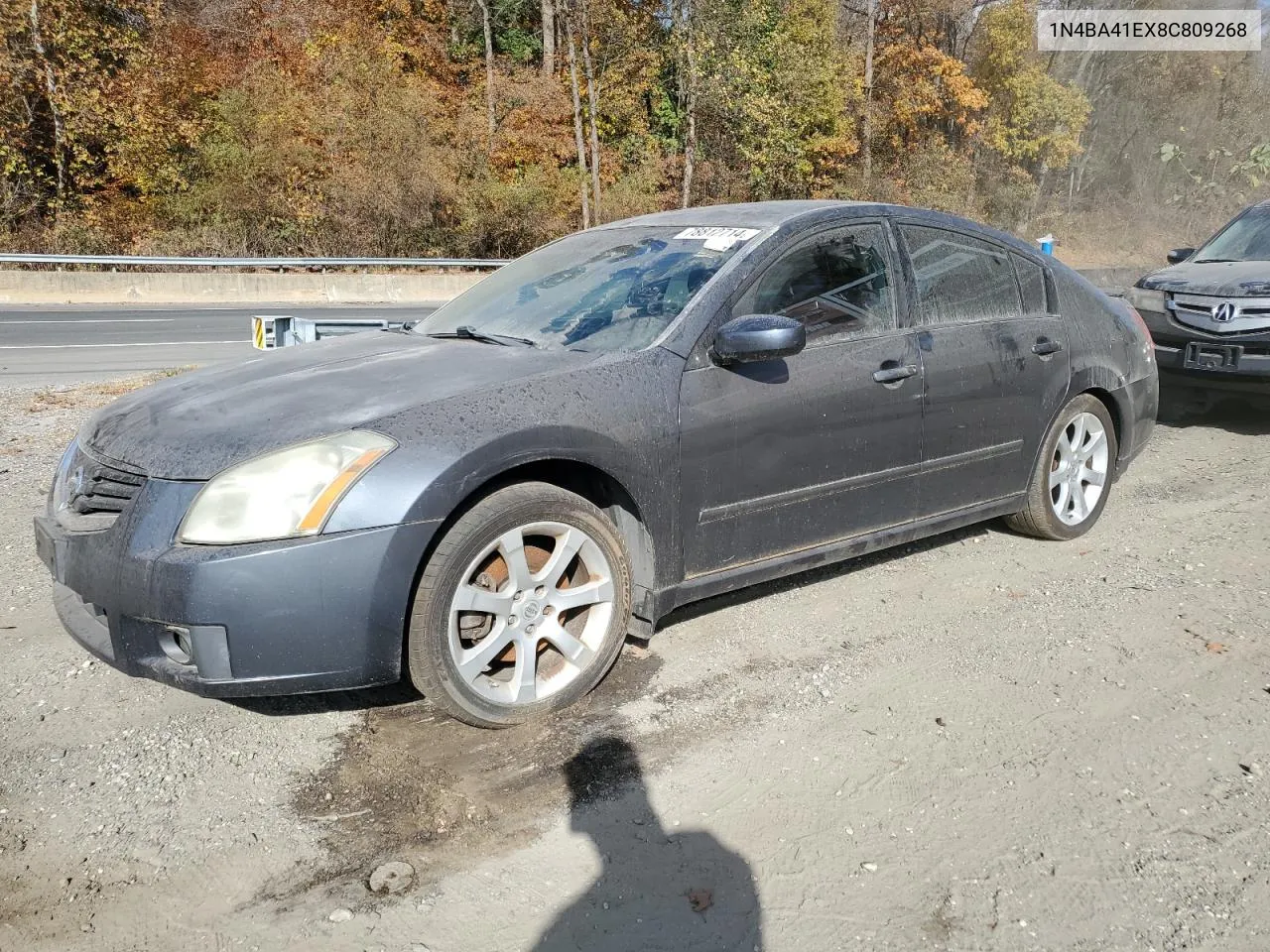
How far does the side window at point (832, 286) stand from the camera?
3.96 meters

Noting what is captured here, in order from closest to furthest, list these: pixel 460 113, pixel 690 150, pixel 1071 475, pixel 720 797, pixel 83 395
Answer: pixel 720 797, pixel 1071 475, pixel 83 395, pixel 460 113, pixel 690 150

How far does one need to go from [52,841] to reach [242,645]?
2.23 feet

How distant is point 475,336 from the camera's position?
4.05m

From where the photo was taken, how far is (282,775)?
3.08 m

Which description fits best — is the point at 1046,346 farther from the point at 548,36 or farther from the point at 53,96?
the point at 548,36

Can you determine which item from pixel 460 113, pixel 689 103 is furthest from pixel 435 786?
pixel 689 103

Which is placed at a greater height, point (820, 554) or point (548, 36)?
point (548, 36)

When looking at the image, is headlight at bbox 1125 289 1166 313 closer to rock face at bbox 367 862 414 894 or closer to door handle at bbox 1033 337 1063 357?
door handle at bbox 1033 337 1063 357

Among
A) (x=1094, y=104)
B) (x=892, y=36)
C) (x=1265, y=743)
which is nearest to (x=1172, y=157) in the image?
(x=1094, y=104)

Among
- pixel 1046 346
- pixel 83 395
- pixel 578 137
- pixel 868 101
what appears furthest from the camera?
pixel 868 101

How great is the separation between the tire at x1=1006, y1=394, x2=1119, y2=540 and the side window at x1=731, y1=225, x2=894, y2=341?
4.28ft

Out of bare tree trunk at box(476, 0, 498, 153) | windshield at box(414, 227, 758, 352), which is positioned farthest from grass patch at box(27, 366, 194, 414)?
bare tree trunk at box(476, 0, 498, 153)

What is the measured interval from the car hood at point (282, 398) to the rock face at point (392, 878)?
47.2 inches

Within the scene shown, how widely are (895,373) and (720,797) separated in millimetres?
1968
